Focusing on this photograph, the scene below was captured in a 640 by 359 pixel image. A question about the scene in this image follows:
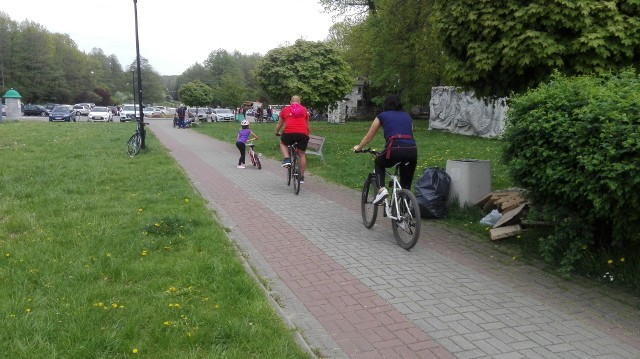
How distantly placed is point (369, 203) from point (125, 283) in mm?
3528

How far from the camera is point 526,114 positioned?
18.0 ft

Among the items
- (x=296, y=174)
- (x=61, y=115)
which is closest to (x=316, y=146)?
(x=296, y=174)

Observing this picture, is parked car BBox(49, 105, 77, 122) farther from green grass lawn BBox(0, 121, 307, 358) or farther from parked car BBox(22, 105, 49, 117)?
green grass lawn BBox(0, 121, 307, 358)

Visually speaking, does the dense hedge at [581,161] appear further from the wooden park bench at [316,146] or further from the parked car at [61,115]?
the parked car at [61,115]

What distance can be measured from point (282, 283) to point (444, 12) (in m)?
4.93

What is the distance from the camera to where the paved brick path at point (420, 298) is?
12.5 ft

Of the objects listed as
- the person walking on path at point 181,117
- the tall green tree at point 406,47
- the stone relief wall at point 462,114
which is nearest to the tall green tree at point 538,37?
the stone relief wall at point 462,114

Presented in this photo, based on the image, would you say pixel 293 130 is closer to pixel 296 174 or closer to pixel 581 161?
pixel 296 174

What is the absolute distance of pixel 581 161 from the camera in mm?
4562

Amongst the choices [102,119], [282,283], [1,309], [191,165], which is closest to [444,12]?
[282,283]

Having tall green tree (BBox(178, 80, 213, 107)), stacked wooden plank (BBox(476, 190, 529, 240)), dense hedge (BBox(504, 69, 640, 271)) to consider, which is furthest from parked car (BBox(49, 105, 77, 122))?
dense hedge (BBox(504, 69, 640, 271))

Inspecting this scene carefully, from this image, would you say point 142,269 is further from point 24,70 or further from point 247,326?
point 24,70

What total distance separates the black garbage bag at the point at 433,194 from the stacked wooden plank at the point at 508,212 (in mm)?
646

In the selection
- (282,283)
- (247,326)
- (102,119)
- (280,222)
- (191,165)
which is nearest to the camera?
(247,326)
